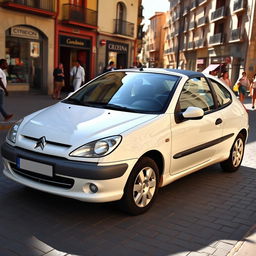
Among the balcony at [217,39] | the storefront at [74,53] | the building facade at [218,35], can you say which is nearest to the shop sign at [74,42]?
the storefront at [74,53]

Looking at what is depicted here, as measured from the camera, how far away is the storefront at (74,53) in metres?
21.5

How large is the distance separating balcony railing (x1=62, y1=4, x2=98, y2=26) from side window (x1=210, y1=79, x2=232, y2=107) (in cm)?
1611

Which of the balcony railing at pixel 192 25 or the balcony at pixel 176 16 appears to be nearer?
the balcony railing at pixel 192 25

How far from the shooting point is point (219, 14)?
130 ft

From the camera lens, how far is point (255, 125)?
38.1 feet

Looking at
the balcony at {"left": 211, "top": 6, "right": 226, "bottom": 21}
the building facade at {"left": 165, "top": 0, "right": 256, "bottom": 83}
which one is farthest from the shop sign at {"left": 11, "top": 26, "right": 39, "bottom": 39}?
the balcony at {"left": 211, "top": 6, "right": 226, "bottom": 21}

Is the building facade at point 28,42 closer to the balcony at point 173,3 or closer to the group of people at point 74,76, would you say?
the group of people at point 74,76

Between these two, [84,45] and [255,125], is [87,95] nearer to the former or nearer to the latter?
[255,125]

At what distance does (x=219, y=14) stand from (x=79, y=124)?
39397 millimetres

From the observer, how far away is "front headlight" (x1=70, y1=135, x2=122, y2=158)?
353 cm

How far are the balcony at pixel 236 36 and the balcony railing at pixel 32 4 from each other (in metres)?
21.2

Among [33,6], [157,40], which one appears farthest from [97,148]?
[157,40]

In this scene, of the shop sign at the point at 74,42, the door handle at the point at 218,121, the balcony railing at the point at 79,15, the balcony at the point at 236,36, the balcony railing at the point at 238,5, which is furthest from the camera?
the balcony at the point at 236,36

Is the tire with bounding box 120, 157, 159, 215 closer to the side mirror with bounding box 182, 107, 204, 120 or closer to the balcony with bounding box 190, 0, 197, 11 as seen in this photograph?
the side mirror with bounding box 182, 107, 204, 120
